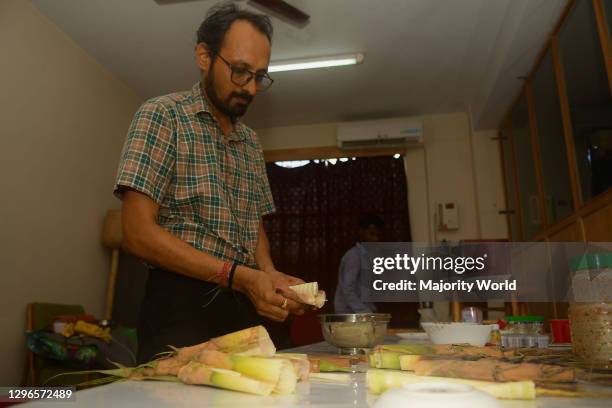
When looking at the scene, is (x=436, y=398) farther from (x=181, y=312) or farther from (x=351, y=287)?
(x=351, y=287)

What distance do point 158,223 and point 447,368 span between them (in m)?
0.91

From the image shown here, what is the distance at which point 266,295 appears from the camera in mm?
1029

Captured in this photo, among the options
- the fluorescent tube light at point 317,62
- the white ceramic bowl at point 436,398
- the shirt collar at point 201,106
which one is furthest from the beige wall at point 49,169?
the white ceramic bowl at point 436,398

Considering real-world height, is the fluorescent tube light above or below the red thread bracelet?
above

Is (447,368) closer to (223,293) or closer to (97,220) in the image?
(223,293)

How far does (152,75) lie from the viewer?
14.1 feet

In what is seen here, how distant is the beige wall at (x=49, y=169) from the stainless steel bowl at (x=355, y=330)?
2.74 m

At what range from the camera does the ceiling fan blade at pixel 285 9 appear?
2.82 metres

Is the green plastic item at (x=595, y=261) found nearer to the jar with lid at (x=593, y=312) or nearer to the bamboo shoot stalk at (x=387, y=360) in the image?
the jar with lid at (x=593, y=312)

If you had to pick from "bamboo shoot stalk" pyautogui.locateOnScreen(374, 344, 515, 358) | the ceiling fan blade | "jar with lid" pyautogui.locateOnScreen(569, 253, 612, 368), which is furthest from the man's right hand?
the ceiling fan blade

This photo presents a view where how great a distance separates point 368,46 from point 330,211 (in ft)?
6.27

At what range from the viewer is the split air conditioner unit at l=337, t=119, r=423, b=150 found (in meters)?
5.00

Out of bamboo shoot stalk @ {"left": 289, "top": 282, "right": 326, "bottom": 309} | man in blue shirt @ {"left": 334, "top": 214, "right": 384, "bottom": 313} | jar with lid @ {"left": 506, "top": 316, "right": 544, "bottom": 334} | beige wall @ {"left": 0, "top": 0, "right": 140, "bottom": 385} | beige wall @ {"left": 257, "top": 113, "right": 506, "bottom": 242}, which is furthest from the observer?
beige wall @ {"left": 257, "top": 113, "right": 506, "bottom": 242}

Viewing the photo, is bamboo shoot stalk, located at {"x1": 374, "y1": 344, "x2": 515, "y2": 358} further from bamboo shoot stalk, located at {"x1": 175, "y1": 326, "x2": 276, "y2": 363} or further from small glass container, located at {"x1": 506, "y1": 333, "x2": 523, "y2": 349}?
small glass container, located at {"x1": 506, "y1": 333, "x2": 523, "y2": 349}
